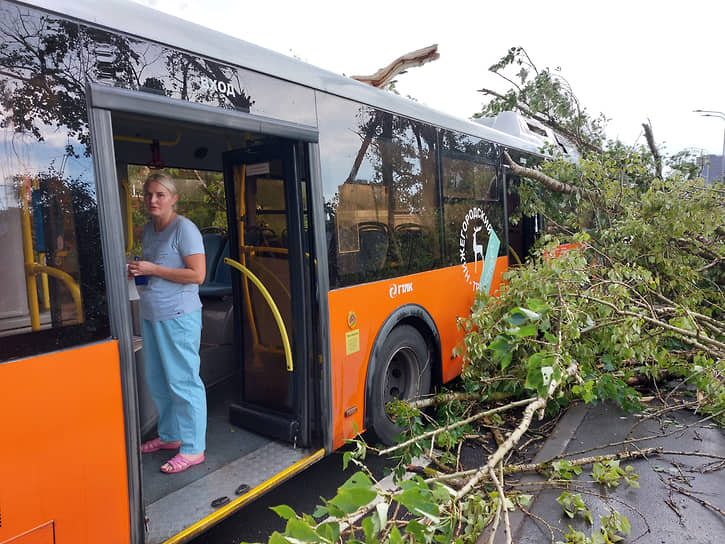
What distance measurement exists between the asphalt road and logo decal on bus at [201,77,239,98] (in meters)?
2.68

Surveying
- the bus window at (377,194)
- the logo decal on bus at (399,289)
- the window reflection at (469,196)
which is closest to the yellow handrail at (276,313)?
the bus window at (377,194)

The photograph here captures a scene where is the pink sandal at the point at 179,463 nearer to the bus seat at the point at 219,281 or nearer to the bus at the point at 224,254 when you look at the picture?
the bus at the point at 224,254

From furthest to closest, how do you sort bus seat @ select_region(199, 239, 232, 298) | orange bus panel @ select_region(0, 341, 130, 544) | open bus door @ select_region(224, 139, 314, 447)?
bus seat @ select_region(199, 239, 232, 298) < open bus door @ select_region(224, 139, 314, 447) < orange bus panel @ select_region(0, 341, 130, 544)

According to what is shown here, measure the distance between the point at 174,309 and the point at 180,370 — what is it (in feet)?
1.31

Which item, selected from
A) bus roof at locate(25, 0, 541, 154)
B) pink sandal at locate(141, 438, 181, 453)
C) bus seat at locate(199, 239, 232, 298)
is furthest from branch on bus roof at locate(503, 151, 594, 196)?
pink sandal at locate(141, 438, 181, 453)

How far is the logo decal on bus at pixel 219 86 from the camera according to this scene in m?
2.67

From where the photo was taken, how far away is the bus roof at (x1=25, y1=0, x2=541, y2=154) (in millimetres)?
2184

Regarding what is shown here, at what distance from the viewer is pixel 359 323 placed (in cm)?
373

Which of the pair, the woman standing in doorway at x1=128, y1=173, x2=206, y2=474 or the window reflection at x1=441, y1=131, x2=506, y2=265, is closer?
the woman standing in doorway at x1=128, y1=173, x2=206, y2=474

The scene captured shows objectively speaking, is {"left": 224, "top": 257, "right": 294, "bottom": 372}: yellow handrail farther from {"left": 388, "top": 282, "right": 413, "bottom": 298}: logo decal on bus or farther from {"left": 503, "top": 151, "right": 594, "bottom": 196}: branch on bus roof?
{"left": 503, "top": 151, "right": 594, "bottom": 196}: branch on bus roof

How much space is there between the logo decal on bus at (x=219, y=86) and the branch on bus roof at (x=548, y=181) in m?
4.26

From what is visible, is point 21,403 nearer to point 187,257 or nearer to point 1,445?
point 1,445

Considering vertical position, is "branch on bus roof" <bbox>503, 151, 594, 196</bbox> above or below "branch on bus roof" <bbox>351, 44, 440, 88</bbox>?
below

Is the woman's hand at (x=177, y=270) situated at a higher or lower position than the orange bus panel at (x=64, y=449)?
higher
